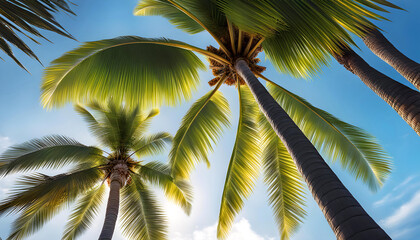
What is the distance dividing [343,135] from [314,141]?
657 millimetres

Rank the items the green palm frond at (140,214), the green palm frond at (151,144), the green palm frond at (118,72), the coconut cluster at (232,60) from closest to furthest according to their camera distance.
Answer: the green palm frond at (118,72), the coconut cluster at (232,60), the green palm frond at (140,214), the green palm frond at (151,144)

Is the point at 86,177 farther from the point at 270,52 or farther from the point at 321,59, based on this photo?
the point at 321,59

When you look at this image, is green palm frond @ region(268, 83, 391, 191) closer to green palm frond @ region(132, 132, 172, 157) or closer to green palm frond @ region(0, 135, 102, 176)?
green palm frond @ region(132, 132, 172, 157)

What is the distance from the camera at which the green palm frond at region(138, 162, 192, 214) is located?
8.84 m

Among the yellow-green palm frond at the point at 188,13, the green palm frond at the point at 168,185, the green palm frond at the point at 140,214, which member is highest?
the yellow-green palm frond at the point at 188,13

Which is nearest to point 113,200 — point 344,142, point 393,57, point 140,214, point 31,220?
point 140,214

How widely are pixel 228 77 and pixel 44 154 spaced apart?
5225 mm

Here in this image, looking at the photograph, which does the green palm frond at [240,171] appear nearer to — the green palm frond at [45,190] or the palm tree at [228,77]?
the palm tree at [228,77]

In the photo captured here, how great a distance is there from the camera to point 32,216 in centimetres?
702

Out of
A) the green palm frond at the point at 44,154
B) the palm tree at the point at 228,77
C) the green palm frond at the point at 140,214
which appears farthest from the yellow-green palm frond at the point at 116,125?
the palm tree at the point at 228,77

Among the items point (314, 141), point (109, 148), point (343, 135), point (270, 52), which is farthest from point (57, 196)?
point (343, 135)

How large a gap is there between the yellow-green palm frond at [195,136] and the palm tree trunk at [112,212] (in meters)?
2.01

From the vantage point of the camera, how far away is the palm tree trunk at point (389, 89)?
112 inches

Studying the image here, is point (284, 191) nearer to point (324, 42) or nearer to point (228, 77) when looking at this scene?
point (228, 77)
